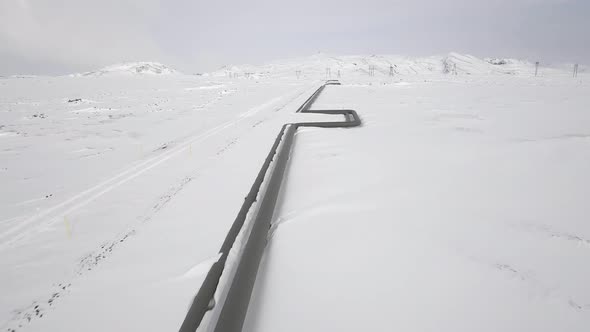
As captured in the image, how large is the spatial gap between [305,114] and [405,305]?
7.27 meters

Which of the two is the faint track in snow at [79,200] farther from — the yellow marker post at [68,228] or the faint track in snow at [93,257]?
the yellow marker post at [68,228]

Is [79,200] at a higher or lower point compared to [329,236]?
higher

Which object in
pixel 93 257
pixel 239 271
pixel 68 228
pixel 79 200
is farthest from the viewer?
pixel 79 200

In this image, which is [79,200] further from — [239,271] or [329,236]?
[329,236]

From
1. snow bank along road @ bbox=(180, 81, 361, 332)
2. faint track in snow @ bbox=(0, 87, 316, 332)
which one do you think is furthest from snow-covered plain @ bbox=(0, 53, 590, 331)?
snow bank along road @ bbox=(180, 81, 361, 332)

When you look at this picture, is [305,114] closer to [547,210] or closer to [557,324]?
[547,210]

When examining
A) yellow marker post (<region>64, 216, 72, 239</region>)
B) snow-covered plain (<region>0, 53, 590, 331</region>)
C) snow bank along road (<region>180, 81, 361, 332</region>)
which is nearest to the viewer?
snow bank along road (<region>180, 81, 361, 332</region>)

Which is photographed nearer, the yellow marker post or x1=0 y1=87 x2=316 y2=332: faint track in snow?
x1=0 y1=87 x2=316 y2=332: faint track in snow

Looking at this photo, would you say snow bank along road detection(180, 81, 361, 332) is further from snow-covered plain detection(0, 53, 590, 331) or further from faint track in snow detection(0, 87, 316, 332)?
faint track in snow detection(0, 87, 316, 332)

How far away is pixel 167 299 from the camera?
1.68 m

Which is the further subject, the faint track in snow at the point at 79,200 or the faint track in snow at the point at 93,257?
the faint track in snow at the point at 79,200

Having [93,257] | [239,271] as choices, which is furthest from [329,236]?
[93,257]

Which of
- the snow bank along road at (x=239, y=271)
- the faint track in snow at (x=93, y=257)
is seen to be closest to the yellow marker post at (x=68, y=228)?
the faint track in snow at (x=93, y=257)

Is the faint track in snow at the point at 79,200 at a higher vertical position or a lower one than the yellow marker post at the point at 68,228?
higher
